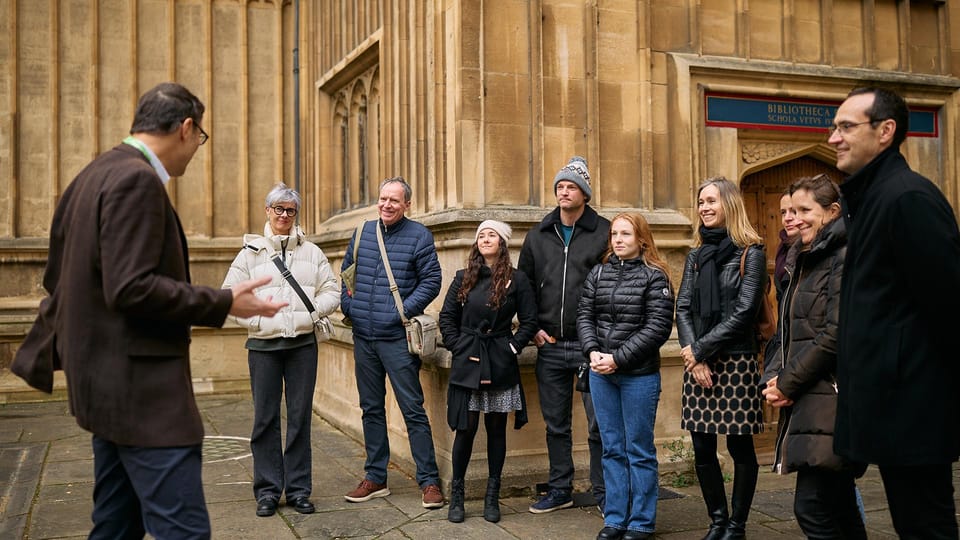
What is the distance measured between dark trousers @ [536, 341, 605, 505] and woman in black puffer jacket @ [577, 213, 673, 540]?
1.75 feet

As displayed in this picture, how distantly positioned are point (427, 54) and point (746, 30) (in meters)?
2.65

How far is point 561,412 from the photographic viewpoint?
20.0 feet

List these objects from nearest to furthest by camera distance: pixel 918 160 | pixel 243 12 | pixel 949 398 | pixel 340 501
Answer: pixel 949 398, pixel 340 501, pixel 918 160, pixel 243 12

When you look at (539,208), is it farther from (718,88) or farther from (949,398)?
(949,398)

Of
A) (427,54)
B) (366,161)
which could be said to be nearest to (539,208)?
(427,54)

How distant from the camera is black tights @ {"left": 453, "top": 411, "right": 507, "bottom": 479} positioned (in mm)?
5902

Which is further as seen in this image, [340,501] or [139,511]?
[340,501]

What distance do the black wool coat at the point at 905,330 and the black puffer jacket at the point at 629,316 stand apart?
203 centimetres

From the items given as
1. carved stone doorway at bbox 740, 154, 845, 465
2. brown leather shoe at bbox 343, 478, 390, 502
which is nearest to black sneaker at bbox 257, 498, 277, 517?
brown leather shoe at bbox 343, 478, 390, 502

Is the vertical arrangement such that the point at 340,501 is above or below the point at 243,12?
below

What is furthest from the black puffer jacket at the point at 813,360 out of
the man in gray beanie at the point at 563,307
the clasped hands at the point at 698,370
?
the man in gray beanie at the point at 563,307

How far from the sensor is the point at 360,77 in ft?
30.9

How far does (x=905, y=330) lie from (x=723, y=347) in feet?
6.91

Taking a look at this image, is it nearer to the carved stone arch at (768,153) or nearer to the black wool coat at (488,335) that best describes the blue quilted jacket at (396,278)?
the black wool coat at (488,335)
